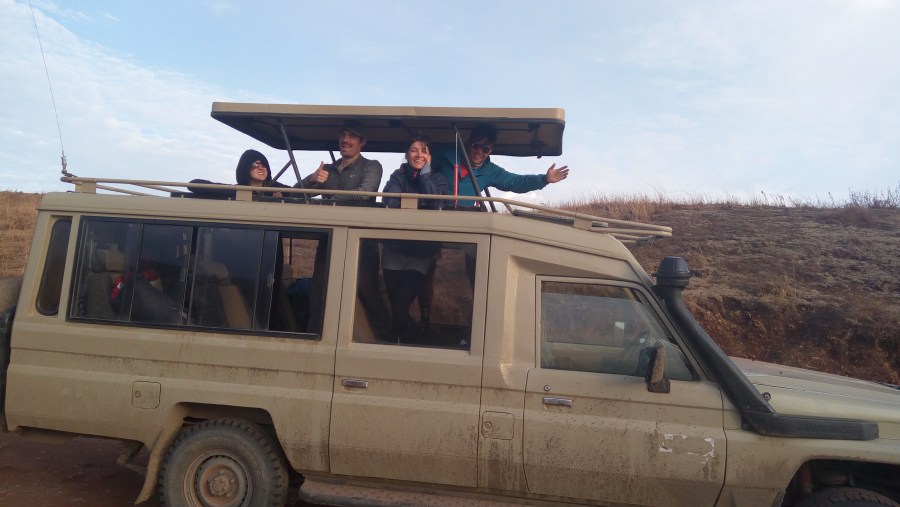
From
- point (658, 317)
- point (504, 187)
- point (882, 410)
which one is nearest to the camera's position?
point (882, 410)

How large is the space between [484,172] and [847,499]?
3519 mm

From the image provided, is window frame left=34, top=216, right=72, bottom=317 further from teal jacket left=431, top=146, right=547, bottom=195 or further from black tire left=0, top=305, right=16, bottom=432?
teal jacket left=431, top=146, right=547, bottom=195

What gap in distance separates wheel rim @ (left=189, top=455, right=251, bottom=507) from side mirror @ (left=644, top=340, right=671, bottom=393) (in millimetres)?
2636

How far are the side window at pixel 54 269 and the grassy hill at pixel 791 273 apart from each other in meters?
8.47

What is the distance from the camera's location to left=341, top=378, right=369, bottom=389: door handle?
3.92 m

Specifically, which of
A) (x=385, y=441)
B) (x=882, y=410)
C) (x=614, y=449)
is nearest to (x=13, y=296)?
(x=385, y=441)

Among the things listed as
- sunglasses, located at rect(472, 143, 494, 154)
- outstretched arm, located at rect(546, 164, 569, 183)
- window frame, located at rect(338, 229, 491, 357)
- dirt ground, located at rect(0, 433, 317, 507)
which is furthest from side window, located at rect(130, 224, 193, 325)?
outstretched arm, located at rect(546, 164, 569, 183)

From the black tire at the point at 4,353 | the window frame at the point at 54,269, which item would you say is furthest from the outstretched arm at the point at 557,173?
the black tire at the point at 4,353

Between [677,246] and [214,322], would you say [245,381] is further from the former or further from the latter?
[677,246]

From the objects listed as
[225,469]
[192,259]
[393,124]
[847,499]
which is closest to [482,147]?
[393,124]

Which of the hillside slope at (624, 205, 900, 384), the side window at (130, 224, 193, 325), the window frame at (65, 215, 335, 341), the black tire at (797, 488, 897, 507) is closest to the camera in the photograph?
the black tire at (797, 488, 897, 507)

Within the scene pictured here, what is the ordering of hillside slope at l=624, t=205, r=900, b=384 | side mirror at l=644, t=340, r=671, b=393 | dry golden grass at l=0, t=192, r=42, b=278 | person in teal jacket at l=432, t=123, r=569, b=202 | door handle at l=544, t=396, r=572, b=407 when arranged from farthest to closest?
dry golden grass at l=0, t=192, r=42, b=278 → hillside slope at l=624, t=205, r=900, b=384 → person in teal jacket at l=432, t=123, r=569, b=202 → door handle at l=544, t=396, r=572, b=407 → side mirror at l=644, t=340, r=671, b=393

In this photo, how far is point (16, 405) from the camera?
4223mm

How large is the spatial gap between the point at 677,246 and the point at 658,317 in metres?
9.13
